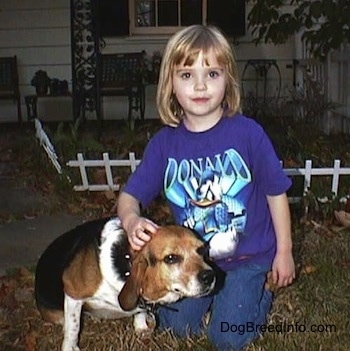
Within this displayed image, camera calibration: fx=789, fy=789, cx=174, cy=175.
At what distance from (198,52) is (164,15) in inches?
313

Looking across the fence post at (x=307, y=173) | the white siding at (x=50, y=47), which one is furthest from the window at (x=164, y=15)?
the fence post at (x=307, y=173)

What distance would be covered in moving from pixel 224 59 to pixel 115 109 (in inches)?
306

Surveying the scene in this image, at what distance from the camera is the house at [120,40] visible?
417 inches

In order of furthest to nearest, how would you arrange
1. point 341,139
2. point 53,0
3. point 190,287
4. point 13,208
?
point 53,0
point 341,139
point 13,208
point 190,287

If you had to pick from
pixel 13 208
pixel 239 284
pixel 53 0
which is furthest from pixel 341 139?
pixel 239 284

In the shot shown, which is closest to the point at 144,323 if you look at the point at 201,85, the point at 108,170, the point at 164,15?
the point at 201,85

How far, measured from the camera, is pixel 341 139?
8.37 meters

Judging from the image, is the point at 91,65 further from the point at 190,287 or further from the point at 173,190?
the point at 190,287

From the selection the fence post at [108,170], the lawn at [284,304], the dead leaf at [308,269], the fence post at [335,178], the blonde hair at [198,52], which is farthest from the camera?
the fence post at [108,170]

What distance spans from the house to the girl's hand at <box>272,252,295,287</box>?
7.54m

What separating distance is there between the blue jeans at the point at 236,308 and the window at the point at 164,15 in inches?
292

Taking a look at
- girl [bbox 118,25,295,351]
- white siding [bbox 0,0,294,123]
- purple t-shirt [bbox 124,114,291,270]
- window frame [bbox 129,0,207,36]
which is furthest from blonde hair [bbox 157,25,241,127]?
window frame [bbox 129,0,207,36]

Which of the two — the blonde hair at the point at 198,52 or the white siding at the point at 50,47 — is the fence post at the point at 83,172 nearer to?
the blonde hair at the point at 198,52

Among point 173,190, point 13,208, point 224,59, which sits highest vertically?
point 224,59
